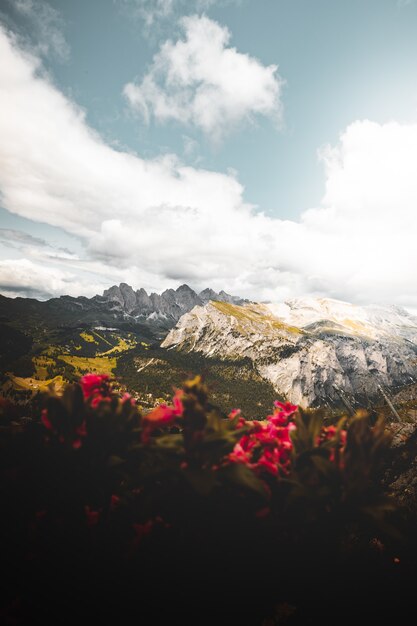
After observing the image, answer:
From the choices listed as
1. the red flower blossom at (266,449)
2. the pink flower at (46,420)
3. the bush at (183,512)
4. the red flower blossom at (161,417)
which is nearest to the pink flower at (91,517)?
the bush at (183,512)

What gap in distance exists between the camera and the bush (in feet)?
12.0

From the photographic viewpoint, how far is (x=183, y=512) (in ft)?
13.5

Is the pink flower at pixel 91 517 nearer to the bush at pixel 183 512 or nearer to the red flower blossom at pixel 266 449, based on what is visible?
the bush at pixel 183 512

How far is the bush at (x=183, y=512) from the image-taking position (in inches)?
144

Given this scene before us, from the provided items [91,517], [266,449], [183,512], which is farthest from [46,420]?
[266,449]

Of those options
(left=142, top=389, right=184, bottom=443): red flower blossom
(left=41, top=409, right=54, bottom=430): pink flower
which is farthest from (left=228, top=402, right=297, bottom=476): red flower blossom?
(left=41, top=409, right=54, bottom=430): pink flower

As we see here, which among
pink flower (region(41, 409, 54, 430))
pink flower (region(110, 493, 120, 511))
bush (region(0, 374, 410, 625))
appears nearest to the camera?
bush (region(0, 374, 410, 625))

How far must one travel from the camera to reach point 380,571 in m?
4.76

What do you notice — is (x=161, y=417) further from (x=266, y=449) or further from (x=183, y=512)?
(x=266, y=449)

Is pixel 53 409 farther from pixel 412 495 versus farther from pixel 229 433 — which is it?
pixel 412 495

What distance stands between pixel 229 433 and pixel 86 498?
2.05 m

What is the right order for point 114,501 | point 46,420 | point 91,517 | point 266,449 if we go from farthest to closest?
point 266,449, point 46,420, point 114,501, point 91,517

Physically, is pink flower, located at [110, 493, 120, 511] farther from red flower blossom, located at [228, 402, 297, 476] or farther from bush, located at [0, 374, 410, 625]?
red flower blossom, located at [228, 402, 297, 476]

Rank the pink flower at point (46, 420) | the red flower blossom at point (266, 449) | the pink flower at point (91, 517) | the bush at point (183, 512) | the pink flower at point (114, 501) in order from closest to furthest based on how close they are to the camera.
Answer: the bush at point (183, 512)
the pink flower at point (91, 517)
the pink flower at point (114, 501)
the pink flower at point (46, 420)
the red flower blossom at point (266, 449)
